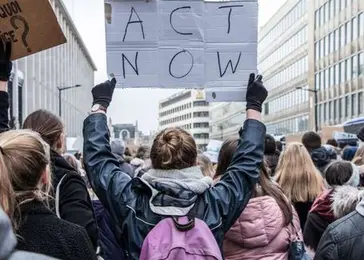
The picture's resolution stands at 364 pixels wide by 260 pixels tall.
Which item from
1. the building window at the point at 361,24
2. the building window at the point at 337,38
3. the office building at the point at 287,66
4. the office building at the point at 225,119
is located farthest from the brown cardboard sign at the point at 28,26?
the office building at the point at 225,119

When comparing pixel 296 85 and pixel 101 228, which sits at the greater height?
pixel 296 85

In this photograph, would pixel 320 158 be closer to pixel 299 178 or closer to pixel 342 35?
pixel 299 178

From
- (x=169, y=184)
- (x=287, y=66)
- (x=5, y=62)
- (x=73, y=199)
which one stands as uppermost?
(x=287, y=66)

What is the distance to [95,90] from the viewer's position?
3.20 meters

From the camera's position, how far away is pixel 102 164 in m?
2.95

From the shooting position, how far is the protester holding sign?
108 inches

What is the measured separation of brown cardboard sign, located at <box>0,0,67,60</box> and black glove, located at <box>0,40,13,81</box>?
0.07m

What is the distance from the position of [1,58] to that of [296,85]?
2720 inches

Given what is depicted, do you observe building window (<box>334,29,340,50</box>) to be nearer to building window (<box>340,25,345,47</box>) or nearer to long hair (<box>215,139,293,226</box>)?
building window (<box>340,25,345,47</box>)

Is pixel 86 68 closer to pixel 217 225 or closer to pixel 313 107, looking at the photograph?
pixel 313 107

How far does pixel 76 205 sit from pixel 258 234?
1078 mm

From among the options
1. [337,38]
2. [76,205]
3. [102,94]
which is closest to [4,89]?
[102,94]

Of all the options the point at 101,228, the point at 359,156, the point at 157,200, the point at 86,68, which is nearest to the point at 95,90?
the point at 157,200

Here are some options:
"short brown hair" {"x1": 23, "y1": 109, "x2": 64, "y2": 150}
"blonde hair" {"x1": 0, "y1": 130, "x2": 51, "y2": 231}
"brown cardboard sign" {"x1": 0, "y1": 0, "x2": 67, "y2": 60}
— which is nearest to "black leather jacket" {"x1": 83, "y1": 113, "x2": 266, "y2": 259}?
"short brown hair" {"x1": 23, "y1": 109, "x2": 64, "y2": 150}
